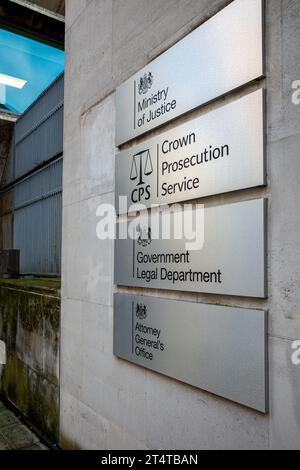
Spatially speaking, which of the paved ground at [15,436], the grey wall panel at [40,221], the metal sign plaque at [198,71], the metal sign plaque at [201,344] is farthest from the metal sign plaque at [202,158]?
the grey wall panel at [40,221]

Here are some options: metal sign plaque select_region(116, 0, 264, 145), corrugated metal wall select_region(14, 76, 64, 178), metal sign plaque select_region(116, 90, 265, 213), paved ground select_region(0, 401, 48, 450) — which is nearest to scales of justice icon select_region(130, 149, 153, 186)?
metal sign plaque select_region(116, 90, 265, 213)

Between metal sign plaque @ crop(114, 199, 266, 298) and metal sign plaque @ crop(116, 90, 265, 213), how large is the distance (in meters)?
0.15

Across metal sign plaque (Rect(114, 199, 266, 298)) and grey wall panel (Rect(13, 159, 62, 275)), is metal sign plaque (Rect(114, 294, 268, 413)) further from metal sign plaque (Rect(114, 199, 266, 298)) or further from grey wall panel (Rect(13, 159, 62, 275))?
grey wall panel (Rect(13, 159, 62, 275))

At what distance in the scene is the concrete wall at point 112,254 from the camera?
181 cm

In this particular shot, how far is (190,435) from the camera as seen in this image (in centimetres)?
233

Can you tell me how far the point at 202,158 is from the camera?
89.0 inches

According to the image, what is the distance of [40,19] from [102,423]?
7447 millimetres

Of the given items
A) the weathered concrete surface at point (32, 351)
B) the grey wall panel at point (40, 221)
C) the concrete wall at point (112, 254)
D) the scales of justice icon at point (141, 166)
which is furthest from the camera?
the grey wall panel at point (40, 221)

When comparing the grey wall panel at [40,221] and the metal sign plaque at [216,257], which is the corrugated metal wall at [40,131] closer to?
the grey wall panel at [40,221]

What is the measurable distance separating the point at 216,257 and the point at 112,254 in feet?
4.07

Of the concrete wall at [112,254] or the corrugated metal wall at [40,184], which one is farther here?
the corrugated metal wall at [40,184]

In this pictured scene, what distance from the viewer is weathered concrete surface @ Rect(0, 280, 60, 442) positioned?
411 centimetres

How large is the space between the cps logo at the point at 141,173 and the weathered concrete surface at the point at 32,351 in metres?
1.88

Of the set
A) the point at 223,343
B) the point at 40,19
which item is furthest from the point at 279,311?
the point at 40,19
